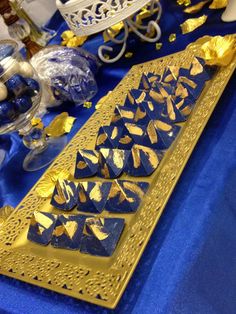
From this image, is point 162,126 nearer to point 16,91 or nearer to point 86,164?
point 86,164

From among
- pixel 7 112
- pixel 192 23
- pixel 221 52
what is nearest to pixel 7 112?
pixel 7 112

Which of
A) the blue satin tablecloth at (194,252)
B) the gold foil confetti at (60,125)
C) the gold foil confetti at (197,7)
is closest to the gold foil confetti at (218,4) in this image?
the gold foil confetti at (197,7)

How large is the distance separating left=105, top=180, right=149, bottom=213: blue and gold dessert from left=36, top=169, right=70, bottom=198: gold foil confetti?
4.9 inches

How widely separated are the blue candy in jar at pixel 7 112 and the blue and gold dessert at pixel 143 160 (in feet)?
0.75

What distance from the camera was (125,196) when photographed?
0.47m

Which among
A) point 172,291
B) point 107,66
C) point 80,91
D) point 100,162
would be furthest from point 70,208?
point 107,66

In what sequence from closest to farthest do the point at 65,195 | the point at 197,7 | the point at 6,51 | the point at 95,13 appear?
the point at 65,195 → the point at 6,51 → the point at 95,13 → the point at 197,7

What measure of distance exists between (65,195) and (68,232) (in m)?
0.07

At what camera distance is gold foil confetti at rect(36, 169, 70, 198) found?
1.94ft

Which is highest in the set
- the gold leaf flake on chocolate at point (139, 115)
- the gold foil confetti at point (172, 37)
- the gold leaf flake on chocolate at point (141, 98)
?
the gold leaf flake on chocolate at point (141, 98)

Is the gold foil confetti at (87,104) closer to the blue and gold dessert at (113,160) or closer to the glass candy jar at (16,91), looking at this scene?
the glass candy jar at (16,91)

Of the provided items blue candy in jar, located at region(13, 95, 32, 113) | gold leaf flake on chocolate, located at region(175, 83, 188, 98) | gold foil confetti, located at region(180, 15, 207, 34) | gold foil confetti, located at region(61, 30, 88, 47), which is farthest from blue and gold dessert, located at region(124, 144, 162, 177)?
gold foil confetti, located at region(61, 30, 88, 47)

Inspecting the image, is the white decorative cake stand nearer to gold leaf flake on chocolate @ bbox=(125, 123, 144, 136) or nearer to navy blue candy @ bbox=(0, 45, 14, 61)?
navy blue candy @ bbox=(0, 45, 14, 61)

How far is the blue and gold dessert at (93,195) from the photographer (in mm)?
497
